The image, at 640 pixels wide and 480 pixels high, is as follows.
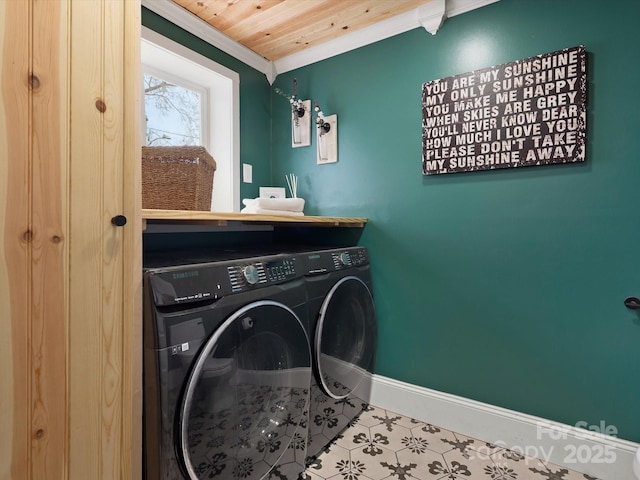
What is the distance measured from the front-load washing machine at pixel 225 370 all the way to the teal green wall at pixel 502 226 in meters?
0.88

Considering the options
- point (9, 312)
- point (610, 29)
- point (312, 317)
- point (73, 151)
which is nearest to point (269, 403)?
point (312, 317)

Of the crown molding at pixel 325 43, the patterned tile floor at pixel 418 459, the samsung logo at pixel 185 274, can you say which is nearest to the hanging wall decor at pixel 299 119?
the crown molding at pixel 325 43

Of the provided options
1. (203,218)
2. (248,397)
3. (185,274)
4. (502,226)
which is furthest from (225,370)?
(502,226)

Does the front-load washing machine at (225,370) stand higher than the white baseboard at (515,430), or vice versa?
the front-load washing machine at (225,370)

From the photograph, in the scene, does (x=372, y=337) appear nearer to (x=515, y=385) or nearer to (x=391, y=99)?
(x=515, y=385)

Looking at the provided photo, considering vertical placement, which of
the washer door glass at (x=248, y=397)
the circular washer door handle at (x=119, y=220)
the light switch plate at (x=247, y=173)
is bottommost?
the washer door glass at (x=248, y=397)

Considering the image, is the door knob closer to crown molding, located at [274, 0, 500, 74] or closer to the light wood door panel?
crown molding, located at [274, 0, 500, 74]

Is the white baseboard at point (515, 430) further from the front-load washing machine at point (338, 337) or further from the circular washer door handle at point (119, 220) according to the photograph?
the circular washer door handle at point (119, 220)

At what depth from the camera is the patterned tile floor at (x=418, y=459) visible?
1529mm

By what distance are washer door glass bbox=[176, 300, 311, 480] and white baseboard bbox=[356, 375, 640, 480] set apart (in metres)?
0.79

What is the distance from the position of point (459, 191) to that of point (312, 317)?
104 centimetres

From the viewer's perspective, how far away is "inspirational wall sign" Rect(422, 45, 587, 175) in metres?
1.53

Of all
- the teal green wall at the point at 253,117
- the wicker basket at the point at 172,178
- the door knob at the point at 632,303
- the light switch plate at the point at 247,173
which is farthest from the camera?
the light switch plate at the point at 247,173

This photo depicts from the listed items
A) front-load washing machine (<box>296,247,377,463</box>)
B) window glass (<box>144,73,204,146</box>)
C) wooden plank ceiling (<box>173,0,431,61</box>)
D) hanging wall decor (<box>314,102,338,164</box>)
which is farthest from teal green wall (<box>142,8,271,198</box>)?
front-load washing machine (<box>296,247,377,463</box>)
